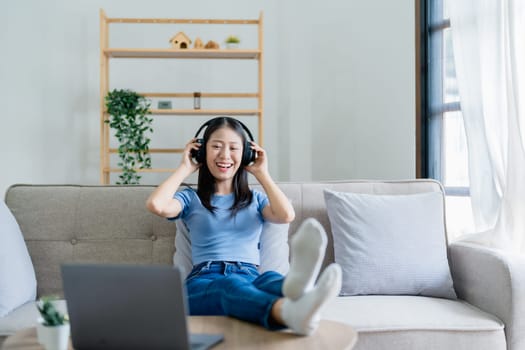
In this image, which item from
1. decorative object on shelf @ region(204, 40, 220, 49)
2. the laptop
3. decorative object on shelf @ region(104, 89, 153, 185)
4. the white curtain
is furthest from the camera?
decorative object on shelf @ region(204, 40, 220, 49)

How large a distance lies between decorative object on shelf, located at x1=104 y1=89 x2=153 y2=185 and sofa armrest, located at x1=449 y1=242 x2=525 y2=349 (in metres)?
2.31

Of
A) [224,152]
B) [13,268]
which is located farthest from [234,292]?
[13,268]

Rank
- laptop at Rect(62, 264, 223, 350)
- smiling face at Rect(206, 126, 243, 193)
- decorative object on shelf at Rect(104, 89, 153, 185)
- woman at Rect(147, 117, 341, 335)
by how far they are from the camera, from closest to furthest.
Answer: laptop at Rect(62, 264, 223, 350) < woman at Rect(147, 117, 341, 335) < smiling face at Rect(206, 126, 243, 193) < decorative object on shelf at Rect(104, 89, 153, 185)

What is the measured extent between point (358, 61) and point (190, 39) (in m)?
A: 1.16

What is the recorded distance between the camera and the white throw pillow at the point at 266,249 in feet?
6.95

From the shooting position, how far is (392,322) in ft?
6.02

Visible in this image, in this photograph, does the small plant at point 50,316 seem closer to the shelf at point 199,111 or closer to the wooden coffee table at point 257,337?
the wooden coffee table at point 257,337

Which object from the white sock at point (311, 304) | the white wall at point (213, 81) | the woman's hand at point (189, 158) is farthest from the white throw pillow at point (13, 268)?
the white wall at point (213, 81)

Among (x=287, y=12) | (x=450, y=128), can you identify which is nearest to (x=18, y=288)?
(x=450, y=128)

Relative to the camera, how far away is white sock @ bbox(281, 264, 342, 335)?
3.64ft

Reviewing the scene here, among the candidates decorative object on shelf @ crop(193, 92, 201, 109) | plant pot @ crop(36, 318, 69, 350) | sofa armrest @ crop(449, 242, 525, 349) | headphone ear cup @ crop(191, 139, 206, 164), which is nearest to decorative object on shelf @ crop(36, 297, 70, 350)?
plant pot @ crop(36, 318, 69, 350)

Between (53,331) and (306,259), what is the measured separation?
0.49 m

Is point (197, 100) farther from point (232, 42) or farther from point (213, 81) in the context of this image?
point (232, 42)

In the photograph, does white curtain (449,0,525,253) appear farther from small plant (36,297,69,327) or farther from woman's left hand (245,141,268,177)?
small plant (36,297,69,327)
